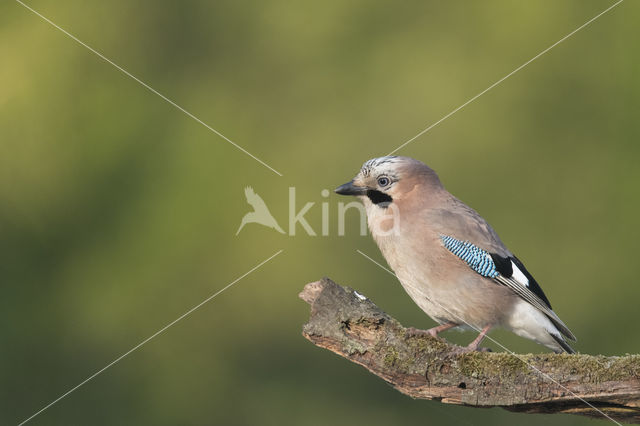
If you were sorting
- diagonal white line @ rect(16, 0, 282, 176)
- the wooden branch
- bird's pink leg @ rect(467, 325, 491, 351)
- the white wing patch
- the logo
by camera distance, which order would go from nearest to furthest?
the wooden branch, bird's pink leg @ rect(467, 325, 491, 351), the white wing patch, the logo, diagonal white line @ rect(16, 0, 282, 176)

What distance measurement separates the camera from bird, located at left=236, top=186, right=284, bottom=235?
840 centimetres

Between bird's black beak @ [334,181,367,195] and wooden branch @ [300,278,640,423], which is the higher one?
bird's black beak @ [334,181,367,195]

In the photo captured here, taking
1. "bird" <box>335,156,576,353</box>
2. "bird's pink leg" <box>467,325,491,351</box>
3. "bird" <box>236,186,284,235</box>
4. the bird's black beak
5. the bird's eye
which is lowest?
"bird's pink leg" <box>467,325,491,351</box>

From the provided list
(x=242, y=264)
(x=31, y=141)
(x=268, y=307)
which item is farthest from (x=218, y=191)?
(x=31, y=141)

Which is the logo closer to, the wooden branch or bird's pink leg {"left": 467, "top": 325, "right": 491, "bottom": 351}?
bird's pink leg {"left": 467, "top": 325, "right": 491, "bottom": 351}

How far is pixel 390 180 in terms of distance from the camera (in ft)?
17.8

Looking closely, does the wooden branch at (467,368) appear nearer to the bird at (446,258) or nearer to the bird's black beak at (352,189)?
the bird at (446,258)

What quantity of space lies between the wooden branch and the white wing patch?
3.46 feet

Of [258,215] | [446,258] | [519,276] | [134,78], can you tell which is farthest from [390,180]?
[134,78]

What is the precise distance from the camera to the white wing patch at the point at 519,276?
5.12 metres

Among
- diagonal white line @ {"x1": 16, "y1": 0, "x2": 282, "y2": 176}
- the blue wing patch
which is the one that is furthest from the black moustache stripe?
diagonal white line @ {"x1": 16, "y1": 0, "x2": 282, "y2": 176}

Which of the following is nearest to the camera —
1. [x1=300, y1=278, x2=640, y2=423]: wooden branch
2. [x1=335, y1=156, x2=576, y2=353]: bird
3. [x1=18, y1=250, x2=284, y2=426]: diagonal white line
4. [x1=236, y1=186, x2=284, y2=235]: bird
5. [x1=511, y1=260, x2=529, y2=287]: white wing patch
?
[x1=300, y1=278, x2=640, y2=423]: wooden branch

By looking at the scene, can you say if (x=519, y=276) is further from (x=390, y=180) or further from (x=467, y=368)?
(x=467, y=368)

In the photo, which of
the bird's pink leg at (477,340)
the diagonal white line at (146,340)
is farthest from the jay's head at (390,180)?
the diagonal white line at (146,340)
